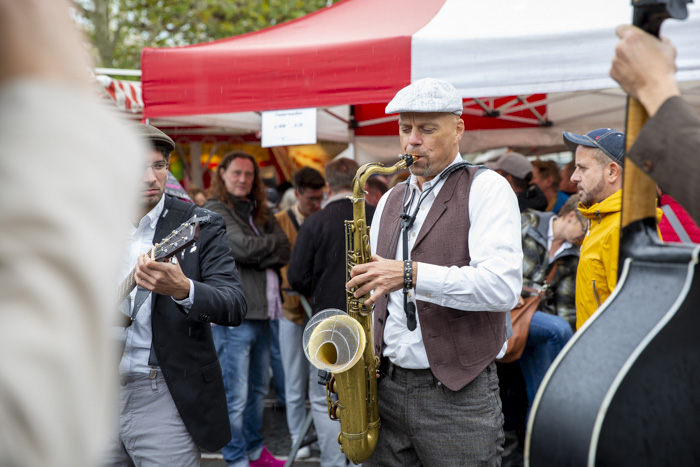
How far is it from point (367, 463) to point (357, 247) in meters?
0.94

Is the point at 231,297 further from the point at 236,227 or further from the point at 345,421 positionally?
the point at 236,227

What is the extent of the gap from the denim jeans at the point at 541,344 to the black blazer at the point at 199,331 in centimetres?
220

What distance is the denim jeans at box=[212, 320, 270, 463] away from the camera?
15.3 ft

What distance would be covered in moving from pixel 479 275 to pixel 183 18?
44.6ft

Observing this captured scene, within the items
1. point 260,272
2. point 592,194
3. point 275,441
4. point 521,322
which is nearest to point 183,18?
point 260,272

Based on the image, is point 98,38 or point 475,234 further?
point 98,38

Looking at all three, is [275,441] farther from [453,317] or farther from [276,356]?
[453,317]

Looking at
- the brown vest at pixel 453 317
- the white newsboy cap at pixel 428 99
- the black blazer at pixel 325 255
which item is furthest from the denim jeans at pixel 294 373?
the white newsboy cap at pixel 428 99

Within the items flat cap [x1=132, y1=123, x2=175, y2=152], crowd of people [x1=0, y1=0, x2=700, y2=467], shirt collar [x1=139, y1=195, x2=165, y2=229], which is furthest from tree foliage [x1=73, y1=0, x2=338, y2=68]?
shirt collar [x1=139, y1=195, x2=165, y2=229]

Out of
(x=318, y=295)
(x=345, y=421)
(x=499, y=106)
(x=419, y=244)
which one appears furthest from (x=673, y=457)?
(x=499, y=106)

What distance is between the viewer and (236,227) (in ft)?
15.8

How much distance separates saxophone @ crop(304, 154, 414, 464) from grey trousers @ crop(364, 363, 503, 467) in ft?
0.39

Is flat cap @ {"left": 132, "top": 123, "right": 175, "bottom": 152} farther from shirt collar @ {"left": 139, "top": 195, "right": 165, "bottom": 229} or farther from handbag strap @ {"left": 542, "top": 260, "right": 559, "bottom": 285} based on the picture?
handbag strap @ {"left": 542, "top": 260, "right": 559, "bottom": 285}

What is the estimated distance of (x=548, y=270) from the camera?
424cm
